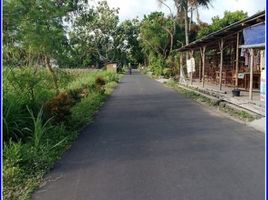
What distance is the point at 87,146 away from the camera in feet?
28.3

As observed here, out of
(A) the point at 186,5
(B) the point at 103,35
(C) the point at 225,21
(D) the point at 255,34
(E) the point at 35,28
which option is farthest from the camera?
(B) the point at 103,35

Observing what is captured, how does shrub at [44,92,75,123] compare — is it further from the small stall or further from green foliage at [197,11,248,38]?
green foliage at [197,11,248,38]

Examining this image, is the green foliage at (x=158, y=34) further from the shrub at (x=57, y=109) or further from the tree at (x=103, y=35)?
the shrub at (x=57, y=109)

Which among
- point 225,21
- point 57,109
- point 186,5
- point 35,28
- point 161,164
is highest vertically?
point 186,5

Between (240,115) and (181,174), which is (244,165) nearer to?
(181,174)

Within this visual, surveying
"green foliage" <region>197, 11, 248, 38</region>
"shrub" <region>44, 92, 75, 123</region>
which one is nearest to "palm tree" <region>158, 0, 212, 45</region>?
"green foliage" <region>197, 11, 248, 38</region>

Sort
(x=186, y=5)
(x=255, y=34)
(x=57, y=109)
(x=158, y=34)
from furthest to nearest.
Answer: (x=158, y=34), (x=186, y=5), (x=255, y=34), (x=57, y=109)

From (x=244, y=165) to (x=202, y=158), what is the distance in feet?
2.44

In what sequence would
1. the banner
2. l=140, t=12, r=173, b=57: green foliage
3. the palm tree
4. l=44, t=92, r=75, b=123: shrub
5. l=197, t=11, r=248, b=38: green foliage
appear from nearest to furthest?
l=44, t=92, r=75, b=123: shrub → the banner → the palm tree → l=197, t=11, r=248, b=38: green foliage → l=140, t=12, r=173, b=57: green foliage

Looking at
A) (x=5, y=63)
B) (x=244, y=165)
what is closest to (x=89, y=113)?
(x=5, y=63)

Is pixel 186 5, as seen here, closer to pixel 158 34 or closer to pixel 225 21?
pixel 225 21

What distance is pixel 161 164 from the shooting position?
6.96 meters

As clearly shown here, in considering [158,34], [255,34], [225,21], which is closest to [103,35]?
[158,34]

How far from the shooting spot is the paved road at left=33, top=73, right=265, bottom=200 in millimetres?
5492
